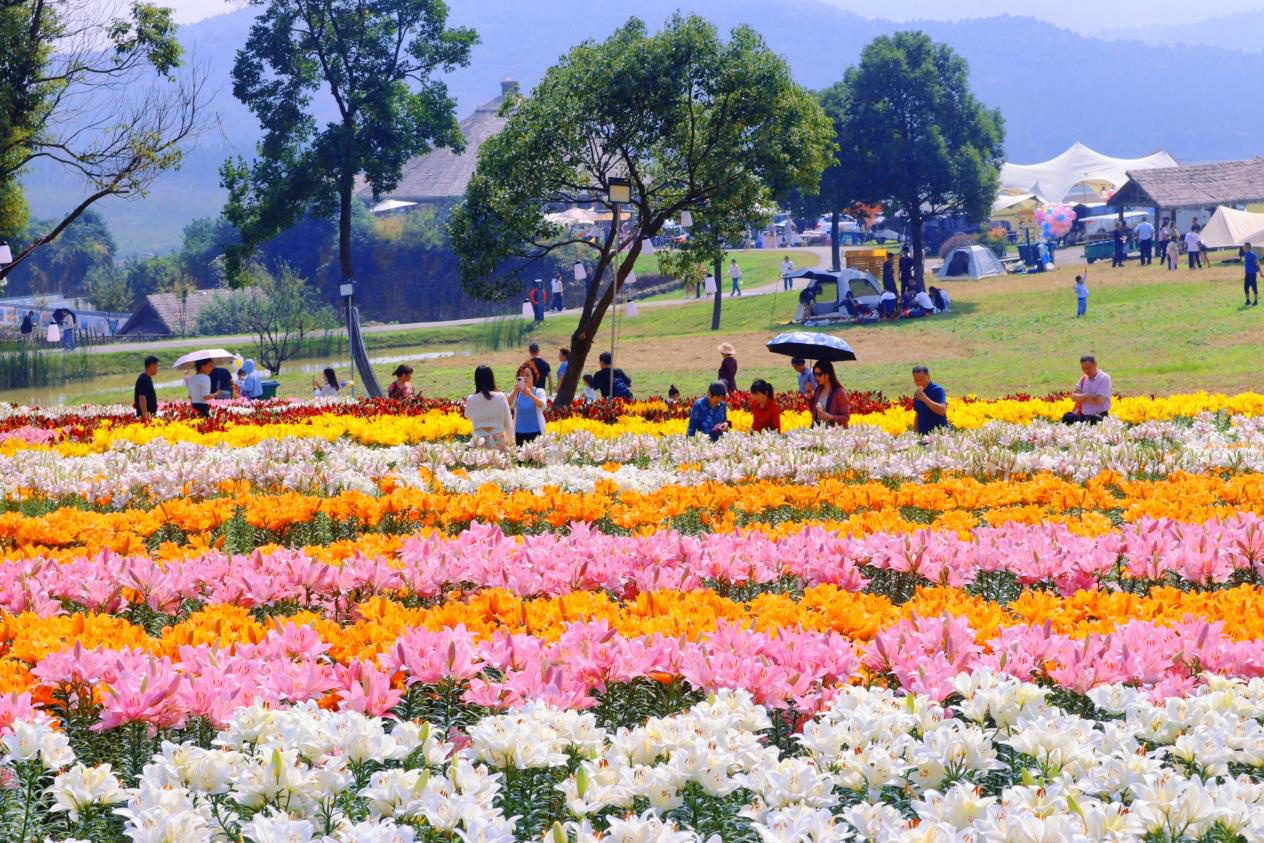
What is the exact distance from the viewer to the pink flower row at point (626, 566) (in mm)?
6328

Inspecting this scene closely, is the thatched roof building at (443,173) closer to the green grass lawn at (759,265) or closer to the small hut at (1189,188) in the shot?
the green grass lawn at (759,265)

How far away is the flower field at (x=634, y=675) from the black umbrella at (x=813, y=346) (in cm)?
809

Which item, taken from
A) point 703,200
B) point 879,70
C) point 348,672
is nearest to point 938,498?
point 348,672

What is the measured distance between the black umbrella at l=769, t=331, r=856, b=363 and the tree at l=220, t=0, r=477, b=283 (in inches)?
634

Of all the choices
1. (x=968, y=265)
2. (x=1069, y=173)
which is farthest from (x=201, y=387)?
(x=1069, y=173)

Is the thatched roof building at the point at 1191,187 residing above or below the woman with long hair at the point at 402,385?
above

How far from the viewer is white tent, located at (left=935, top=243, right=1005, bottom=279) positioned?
57.2m

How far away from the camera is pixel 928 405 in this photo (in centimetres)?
1416

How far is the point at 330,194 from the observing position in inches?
1296

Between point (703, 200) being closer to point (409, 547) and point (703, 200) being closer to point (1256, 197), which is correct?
point (409, 547)

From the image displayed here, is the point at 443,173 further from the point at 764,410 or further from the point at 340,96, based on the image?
the point at 764,410

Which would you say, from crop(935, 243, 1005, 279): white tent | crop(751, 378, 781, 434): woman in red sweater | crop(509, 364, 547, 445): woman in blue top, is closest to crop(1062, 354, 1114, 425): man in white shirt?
crop(751, 378, 781, 434): woman in red sweater

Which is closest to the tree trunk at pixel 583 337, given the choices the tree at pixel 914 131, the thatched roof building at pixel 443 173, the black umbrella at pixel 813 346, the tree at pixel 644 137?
the tree at pixel 644 137

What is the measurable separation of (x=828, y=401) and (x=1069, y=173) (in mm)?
99510
